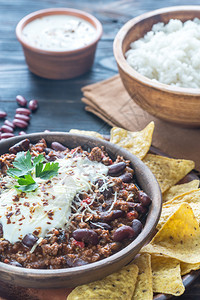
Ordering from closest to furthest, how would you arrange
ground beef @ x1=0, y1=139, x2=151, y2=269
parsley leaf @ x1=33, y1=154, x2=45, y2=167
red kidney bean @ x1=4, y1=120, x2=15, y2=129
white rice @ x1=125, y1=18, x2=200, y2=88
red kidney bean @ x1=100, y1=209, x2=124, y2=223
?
ground beef @ x1=0, y1=139, x2=151, y2=269, red kidney bean @ x1=100, y1=209, x2=124, y2=223, parsley leaf @ x1=33, y1=154, x2=45, y2=167, white rice @ x1=125, y1=18, x2=200, y2=88, red kidney bean @ x1=4, y1=120, x2=15, y2=129

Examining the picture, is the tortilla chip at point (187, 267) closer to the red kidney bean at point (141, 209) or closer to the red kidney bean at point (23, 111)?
the red kidney bean at point (141, 209)

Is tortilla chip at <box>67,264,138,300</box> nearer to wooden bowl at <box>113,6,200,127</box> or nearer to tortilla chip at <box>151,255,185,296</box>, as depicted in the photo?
tortilla chip at <box>151,255,185,296</box>

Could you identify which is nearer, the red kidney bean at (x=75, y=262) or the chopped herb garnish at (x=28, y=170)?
the red kidney bean at (x=75, y=262)

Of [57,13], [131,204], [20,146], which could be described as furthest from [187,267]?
[57,13]

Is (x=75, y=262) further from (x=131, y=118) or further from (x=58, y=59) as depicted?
(x=58, y=59)

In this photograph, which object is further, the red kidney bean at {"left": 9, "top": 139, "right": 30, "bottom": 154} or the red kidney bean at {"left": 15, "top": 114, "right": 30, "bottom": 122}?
the red kidney bean at {"left": 15, "top": 114, "right": 30, "bottom": 122}

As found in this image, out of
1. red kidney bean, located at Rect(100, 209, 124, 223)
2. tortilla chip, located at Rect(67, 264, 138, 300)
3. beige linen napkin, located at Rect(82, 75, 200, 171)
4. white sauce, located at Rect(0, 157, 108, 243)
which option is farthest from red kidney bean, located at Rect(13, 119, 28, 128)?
tortilla chip, located at Rect(67, 264, 138, 300)

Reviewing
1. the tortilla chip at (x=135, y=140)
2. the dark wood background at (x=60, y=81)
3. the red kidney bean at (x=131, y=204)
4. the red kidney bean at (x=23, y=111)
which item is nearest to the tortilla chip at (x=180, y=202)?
the red kidney bean at (x=131, y=204)
